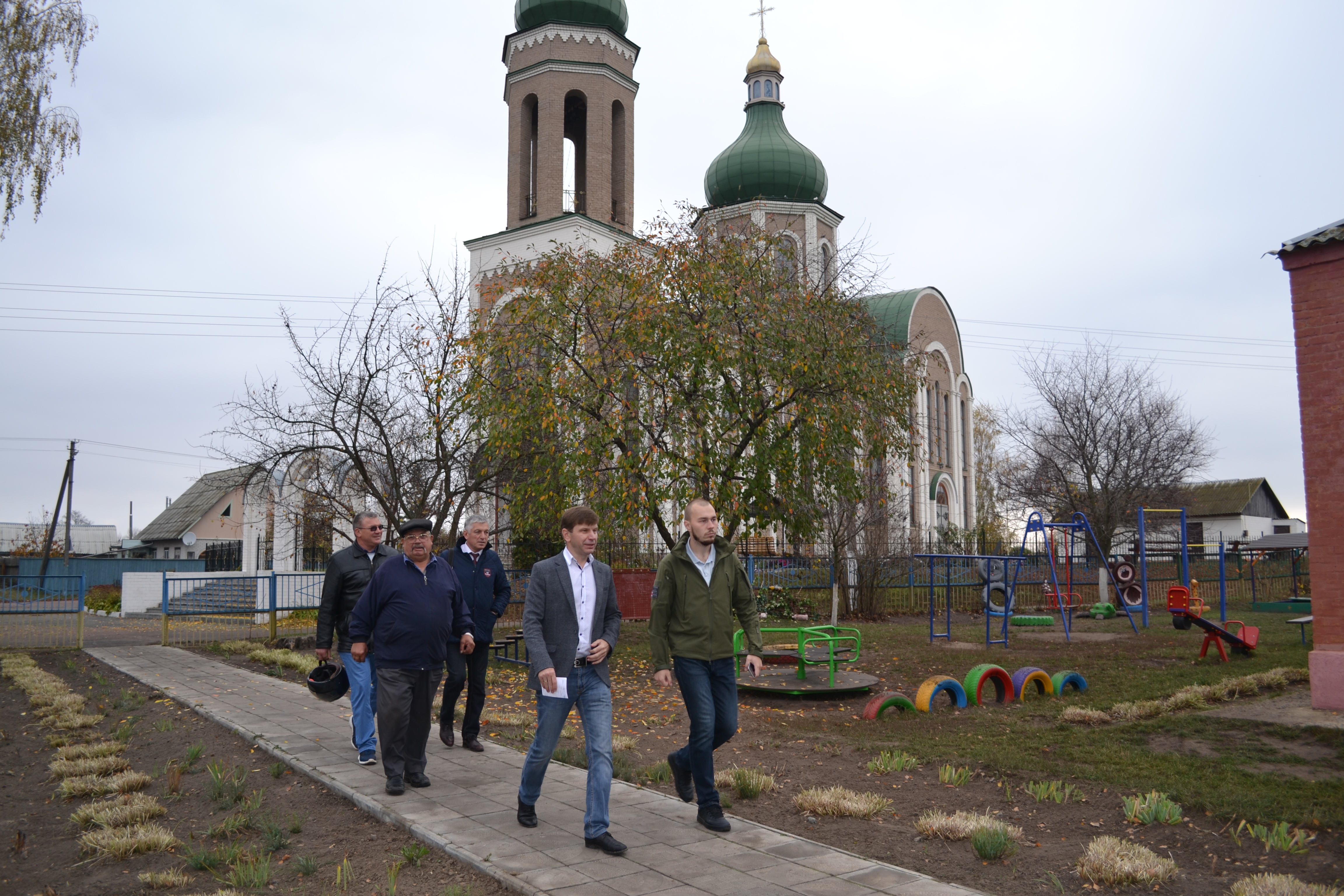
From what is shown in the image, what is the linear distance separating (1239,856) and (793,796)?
8.44ft

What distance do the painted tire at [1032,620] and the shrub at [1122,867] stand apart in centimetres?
1225

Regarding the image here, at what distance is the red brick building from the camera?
9336mm

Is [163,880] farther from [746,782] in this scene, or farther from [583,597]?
[746,782]

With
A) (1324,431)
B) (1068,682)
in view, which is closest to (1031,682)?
(1068,682)

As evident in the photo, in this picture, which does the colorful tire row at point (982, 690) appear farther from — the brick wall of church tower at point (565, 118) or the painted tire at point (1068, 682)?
the brick wall of church tower at point (565, 118)

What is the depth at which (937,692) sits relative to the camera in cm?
1043

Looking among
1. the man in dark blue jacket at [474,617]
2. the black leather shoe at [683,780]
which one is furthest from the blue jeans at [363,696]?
the black leather shoe at [683,780]

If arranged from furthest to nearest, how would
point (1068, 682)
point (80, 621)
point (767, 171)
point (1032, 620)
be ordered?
1. point (767, 171)
2. point (1032, 620)
3. point (80, 621)
4. point (1068, 682)

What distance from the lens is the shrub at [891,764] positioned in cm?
720

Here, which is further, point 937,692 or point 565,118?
point 565,118

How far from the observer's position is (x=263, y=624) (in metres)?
19.2

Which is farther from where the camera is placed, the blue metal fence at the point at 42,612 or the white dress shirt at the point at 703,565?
the blue metal fence at the point at 42,612

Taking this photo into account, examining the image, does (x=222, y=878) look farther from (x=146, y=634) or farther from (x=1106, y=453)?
(x=1106, y=453)

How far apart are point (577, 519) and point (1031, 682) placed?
7.22m
